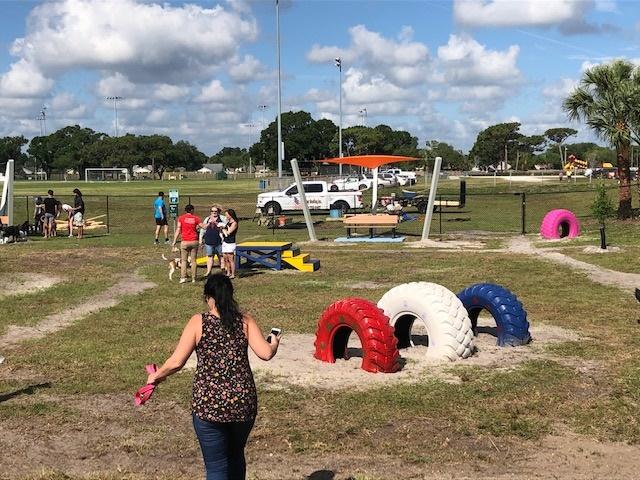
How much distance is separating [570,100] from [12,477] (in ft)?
87.2

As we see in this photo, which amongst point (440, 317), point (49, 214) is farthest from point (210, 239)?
point (49, 214)

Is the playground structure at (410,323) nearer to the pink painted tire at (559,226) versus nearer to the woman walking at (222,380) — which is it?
the woman walking at (222,380)

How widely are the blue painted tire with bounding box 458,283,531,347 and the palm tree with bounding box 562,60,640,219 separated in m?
19.1

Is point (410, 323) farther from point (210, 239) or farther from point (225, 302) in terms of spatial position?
point (210, 239)

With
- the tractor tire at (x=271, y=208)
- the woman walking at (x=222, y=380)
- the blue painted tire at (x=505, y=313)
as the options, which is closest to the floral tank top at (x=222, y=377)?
the woman walking at (x=222, y=380)

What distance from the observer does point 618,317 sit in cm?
1093

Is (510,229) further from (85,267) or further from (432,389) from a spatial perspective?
(432,389)

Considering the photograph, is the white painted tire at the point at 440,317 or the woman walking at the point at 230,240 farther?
the woman walking at the point at 230,240

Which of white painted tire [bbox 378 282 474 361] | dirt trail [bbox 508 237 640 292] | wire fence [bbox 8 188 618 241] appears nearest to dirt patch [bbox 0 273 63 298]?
white painted tire [bbox 378 282 474 361]

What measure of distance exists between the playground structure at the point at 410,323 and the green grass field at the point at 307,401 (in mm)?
358

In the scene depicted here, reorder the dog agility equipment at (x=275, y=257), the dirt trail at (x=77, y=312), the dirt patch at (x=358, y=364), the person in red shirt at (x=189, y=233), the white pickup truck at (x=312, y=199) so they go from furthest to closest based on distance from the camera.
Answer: the white pickup truck at (x=312, y=199), the dog agility equipment at (x=275, y=257), the person in red shirt at (x=189, y=233), the dirt trail at (x=77, y=312), the dirt patch at (x=358, y=364)

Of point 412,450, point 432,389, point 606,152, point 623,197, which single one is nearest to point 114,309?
point 432,389

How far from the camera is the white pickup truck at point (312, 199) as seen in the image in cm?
3538

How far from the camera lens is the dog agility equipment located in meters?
16.7
